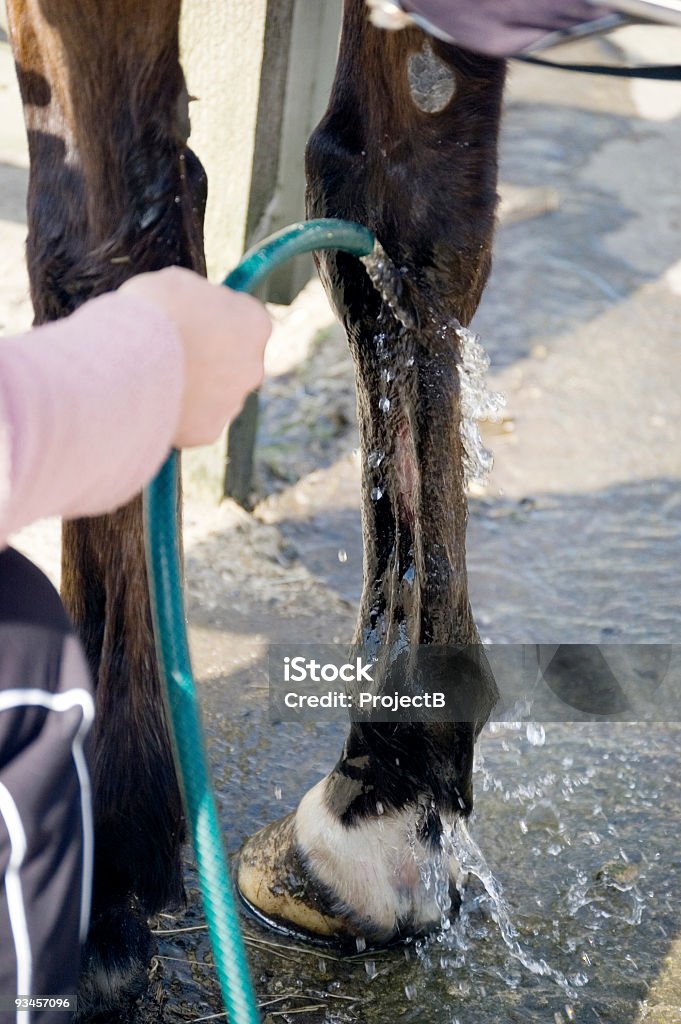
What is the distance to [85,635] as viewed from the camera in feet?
4.27

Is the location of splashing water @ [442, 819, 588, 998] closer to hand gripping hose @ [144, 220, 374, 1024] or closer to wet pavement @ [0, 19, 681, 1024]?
wet pavement @ [0, 19, 681, 1024]

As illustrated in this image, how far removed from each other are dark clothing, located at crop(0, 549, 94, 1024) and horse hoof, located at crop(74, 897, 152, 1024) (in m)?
0.37

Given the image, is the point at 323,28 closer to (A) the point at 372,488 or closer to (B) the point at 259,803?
(A) the point at 372,488

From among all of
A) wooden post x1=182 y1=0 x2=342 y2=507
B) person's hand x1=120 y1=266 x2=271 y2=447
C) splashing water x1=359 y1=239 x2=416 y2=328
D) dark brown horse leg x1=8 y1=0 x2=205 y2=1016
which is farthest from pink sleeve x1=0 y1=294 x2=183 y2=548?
wooden post x1=182 y1=0 x2=342 y2=507

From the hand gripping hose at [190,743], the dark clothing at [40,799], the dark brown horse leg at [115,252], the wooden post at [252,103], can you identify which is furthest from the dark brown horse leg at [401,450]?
the wooden post at [252,103]

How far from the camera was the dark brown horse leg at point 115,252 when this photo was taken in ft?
3.84

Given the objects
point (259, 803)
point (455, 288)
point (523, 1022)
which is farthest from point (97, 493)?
point (259, 803)

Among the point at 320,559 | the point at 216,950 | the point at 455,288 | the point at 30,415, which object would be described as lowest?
the point at 320,559

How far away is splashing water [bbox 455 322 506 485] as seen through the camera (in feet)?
4.54

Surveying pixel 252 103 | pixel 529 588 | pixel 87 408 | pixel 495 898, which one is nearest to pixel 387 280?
pixel 87 408

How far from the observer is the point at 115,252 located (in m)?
1.19

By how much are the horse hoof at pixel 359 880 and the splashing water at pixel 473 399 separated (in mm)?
396

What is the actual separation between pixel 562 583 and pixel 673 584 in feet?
0.65

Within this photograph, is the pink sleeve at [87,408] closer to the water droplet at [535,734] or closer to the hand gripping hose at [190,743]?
the hand gripping hose at [190,743]
